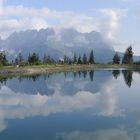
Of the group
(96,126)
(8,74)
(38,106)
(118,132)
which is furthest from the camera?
(8,74)

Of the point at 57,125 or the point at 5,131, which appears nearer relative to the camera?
the point at 5,131

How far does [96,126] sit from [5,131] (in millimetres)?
8753

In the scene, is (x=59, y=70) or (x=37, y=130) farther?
(x=59, y=70)

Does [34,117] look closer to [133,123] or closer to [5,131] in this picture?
[5,131]

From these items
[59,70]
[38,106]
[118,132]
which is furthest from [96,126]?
[59,70]

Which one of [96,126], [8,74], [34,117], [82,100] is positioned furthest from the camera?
[8,74]

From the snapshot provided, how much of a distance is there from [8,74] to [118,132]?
4092 inches

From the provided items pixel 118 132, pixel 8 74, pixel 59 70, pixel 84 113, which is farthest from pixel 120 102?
pixel 59 70

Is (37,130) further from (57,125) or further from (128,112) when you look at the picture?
(128,112)

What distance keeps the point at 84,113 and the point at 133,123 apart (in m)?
8.89

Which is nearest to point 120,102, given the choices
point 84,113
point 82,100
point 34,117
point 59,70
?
point 82,100

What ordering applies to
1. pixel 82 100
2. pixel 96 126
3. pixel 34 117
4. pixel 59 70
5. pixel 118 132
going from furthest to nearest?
pixel 59 70 < pixel 82 100 < pixel 34 117 < pixel 96 126 < pixel 118 132

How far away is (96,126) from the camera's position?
37.4m

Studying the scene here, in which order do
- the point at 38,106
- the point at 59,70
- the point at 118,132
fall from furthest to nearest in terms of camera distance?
the point at 59,70 → the point at 38,106 → the point at 118,132
